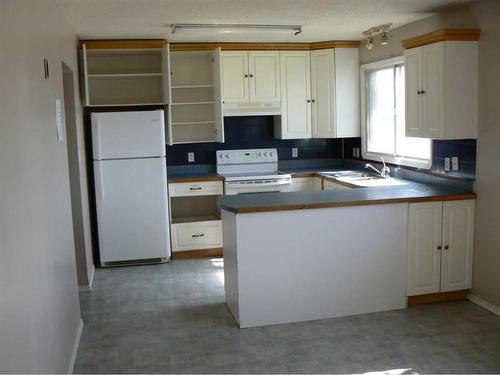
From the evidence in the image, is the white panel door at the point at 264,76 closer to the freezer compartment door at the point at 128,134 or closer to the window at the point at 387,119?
the window at the point at 387,119

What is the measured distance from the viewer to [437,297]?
14.4 feet

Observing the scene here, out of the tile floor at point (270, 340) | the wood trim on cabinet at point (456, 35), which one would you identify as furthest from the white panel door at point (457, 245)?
the wood trim on cabinet at point (456, 35)

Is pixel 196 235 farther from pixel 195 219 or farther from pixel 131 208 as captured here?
pixel 131 208

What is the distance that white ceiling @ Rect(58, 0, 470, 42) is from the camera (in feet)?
13.4

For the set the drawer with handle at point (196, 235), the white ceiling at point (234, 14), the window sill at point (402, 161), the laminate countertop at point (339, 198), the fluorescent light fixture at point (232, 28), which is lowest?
the drawer with handle at point (196, 235)

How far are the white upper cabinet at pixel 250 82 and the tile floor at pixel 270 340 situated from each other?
2334 millimetres

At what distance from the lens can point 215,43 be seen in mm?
6023

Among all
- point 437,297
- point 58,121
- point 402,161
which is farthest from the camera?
point 402,161

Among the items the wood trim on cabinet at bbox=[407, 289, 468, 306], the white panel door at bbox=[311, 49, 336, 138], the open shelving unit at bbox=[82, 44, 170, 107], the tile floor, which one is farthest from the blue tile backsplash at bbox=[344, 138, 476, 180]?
the open shelving unit at bbox=[82, 44, 170, 107]

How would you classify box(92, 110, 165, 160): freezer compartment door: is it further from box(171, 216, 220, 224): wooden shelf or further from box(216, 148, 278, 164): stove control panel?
box(216, 148, 278, 164): stove control panel

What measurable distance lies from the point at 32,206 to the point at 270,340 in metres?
1.95

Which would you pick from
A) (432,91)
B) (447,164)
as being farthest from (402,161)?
(432,91)

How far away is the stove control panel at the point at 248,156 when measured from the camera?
21.3 ft

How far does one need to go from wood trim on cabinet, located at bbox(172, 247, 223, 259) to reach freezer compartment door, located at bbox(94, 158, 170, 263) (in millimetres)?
281
